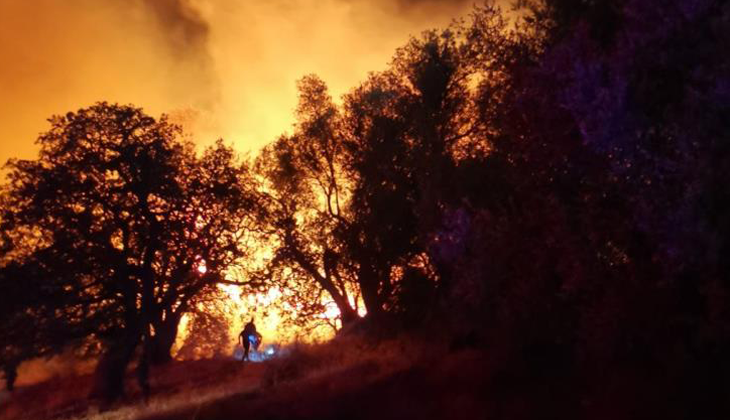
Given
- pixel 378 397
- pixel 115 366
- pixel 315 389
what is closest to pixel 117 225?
pixel 115 366

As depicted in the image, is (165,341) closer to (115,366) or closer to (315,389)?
(115,366)

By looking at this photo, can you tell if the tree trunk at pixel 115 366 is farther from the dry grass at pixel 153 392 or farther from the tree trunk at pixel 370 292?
the tree trunk at pixel 370 292

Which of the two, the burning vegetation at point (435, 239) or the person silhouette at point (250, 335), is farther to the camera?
the person silhouette at point (250, 335)

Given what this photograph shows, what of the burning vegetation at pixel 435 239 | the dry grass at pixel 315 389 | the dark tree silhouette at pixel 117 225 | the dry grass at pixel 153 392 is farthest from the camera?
the dark tree silhouette at pixel 117 225

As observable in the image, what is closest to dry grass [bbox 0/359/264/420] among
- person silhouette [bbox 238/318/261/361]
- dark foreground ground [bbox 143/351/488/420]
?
person silhouette [bbox 238/318/261/361]

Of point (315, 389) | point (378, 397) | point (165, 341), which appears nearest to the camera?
point (378, 397)

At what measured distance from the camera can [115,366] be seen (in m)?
22.5

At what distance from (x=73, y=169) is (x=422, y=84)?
12280 mm

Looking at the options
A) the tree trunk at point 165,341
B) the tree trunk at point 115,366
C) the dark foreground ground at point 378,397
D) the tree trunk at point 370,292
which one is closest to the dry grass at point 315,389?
the dark foreground ground at point 378,397

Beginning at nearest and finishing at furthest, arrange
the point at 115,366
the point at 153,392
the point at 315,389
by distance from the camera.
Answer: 1. the point at 315,389
2. the point at 153,392
3. the point at 115,366

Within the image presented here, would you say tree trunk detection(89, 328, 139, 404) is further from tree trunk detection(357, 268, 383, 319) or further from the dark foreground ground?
tree trunk detection(357, 268, 383, 319)

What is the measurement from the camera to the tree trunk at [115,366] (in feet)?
73.2

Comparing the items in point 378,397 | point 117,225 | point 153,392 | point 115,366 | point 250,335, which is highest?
point 117,225

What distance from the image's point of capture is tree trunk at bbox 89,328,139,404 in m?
22.3
